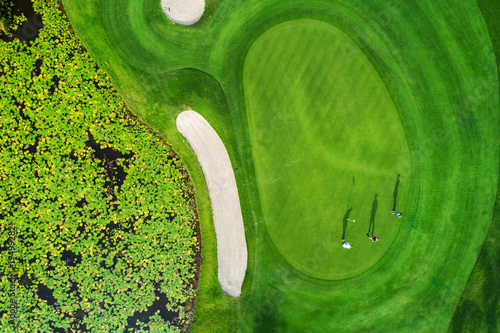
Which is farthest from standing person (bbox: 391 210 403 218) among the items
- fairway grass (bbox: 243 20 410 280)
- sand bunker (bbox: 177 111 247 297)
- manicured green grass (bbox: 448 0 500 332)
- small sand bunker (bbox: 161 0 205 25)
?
small sand bunker (bbox: 161 0 205 25)

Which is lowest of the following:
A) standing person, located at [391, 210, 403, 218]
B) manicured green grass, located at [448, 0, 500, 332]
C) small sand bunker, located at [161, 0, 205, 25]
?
manicured green grass, located at [448, 0, 500, 332]

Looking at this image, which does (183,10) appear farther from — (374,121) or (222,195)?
(374,121)

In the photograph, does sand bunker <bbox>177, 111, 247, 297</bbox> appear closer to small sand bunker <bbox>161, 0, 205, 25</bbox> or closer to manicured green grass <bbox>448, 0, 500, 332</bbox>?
small sand bunker <bbox>161, 0, 205, 25</bbox>

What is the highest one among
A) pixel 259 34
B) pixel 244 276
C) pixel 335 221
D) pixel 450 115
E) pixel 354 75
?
pixel 259 34

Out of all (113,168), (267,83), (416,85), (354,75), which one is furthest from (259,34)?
(113,168)

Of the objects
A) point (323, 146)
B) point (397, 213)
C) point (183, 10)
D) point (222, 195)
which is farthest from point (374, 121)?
point (183, 10)

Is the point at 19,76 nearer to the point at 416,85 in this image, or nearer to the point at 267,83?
the point at 267,83
